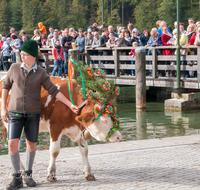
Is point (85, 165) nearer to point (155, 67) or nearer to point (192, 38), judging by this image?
point (192, 38)

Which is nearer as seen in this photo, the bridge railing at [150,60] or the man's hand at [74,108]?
the man's hand at [74,108]

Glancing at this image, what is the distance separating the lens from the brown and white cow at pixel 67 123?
5.14 meters

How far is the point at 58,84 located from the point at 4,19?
103 m

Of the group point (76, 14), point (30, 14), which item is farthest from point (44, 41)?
point (76, 14)

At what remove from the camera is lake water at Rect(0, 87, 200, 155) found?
938 centimetres

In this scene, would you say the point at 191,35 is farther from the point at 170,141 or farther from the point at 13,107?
the point at 13,107

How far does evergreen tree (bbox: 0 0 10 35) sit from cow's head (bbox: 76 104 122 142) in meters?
101

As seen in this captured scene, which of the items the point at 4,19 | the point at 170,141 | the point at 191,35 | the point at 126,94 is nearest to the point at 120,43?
the point at 191,35

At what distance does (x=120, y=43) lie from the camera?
15.0 meters

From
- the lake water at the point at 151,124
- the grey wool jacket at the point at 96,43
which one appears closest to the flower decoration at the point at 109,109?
the lake water at the point at 151,124

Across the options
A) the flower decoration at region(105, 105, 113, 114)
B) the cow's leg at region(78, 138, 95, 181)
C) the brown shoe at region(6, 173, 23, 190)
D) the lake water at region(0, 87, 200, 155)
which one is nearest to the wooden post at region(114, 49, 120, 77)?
the lake water at region(0, 87, 200, 155)

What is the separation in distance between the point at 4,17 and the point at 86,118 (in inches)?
4090

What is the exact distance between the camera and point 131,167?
5.97 meters

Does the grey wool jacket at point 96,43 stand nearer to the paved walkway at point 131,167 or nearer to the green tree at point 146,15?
the paved walkway at point 131,167
